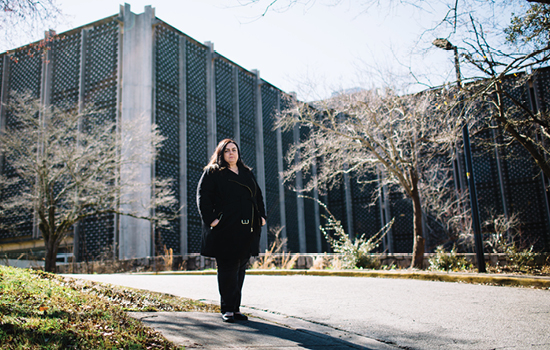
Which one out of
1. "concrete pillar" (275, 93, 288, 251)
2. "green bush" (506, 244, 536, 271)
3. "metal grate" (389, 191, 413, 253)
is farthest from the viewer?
"concrete pillar" (275, 93, 288, 251)

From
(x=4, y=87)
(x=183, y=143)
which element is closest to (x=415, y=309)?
(x=183, y=143)

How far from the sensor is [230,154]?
4.52 meters

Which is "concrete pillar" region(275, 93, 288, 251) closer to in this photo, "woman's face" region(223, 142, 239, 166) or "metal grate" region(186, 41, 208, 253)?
"metal grate" region(186, 41, 208, 253)

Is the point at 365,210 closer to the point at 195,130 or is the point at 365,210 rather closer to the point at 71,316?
the point at 195,130

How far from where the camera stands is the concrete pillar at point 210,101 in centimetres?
2345

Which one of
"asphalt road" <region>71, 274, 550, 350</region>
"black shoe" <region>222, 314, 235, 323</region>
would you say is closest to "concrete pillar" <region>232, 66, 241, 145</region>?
"asphalt road" <region>71, 274, 550, 350</region>

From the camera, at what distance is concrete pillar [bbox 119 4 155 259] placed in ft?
63.9

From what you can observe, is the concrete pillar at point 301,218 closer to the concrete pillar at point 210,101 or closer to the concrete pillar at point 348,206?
the concrete pillar at point 348,206

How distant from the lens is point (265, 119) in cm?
2870

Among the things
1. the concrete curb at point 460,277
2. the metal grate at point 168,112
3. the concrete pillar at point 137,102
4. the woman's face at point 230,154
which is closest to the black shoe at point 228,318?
the woman's face at point 230,154

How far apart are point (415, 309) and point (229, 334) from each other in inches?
106

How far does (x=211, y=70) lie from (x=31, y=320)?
73.0 feet

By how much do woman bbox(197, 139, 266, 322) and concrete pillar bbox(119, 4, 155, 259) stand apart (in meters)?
14.6

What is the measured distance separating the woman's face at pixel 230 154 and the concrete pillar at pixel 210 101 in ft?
62.1
